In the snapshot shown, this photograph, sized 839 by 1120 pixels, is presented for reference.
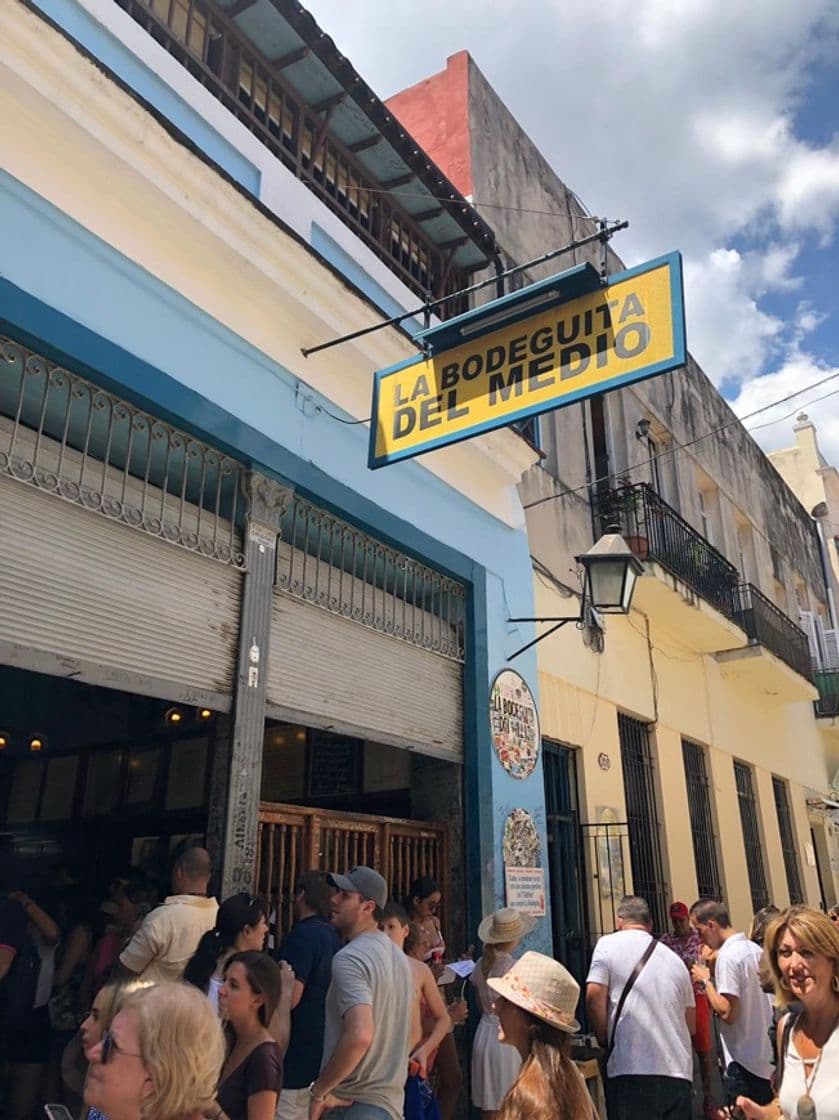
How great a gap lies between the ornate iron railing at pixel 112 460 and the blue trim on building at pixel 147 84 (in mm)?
1674

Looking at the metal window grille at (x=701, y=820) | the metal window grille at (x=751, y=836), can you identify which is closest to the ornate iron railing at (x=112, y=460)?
the metal window grille at (x=701, y=820)

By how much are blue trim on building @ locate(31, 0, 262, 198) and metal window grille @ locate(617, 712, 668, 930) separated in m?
6.96

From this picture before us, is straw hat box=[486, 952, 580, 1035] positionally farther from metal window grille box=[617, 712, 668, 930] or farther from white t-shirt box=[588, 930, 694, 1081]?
metal window grille box=[617, 712, 668, 930]

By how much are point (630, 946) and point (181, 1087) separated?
315 cm

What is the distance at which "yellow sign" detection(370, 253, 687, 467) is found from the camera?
439cm

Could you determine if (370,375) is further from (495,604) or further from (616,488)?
(616,488)

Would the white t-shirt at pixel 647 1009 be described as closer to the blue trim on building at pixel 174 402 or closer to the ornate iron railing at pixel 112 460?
the ornate iron railing at pixel 112 460

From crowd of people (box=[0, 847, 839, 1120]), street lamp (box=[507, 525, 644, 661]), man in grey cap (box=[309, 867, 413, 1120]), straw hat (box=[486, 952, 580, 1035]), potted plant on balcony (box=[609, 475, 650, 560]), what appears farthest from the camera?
potted plant on balcony (box=[609, 475, 650, 560])

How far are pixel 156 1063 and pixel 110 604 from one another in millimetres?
2852

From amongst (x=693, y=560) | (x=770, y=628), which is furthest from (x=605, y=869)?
(x=770, y=628)

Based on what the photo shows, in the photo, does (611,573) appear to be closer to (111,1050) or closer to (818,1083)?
(818,1083)

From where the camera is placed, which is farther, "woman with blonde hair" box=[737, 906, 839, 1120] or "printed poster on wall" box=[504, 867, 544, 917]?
"printed poster on wall" box=[504, 867, 544, 917]

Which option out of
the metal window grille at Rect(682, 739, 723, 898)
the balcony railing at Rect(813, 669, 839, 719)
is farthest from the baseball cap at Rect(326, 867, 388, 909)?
the balcony railing at Rect(813, 669, 839, 719)

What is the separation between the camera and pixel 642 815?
391 inches
